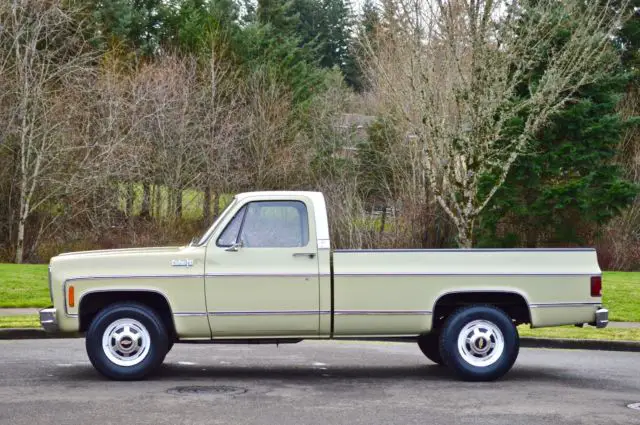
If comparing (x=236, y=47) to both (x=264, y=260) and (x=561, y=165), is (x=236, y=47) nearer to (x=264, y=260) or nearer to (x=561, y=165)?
→ (x=561, y=165)

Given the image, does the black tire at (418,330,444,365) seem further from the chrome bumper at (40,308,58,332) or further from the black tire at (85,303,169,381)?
the chrome bumper at (40,308,58,332)

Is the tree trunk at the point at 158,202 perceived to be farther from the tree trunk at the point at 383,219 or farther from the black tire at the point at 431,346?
the black tire at the point at 431,346

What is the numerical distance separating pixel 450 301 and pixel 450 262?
0.50m

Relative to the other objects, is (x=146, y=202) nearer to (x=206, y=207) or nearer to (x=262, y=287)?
(x=206, y=207)

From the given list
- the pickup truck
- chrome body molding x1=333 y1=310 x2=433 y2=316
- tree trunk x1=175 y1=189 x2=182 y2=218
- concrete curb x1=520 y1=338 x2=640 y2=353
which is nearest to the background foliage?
tree trunk x1=175 y1=189 x2=182 y2=218

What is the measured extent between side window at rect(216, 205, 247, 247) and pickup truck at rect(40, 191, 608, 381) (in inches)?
0.4

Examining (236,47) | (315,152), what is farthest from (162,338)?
(236,47)

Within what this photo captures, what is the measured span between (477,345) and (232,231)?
9.45ft

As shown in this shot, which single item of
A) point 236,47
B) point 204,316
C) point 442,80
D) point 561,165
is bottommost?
point 204,316

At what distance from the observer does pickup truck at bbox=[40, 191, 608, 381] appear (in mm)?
10508

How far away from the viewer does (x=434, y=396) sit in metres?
9.73

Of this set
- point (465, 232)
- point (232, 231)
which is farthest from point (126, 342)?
point (465, 232)

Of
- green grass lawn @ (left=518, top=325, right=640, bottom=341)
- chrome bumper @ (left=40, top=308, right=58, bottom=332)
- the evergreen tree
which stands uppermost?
the evergreen tree

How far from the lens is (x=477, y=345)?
35.3 feet
